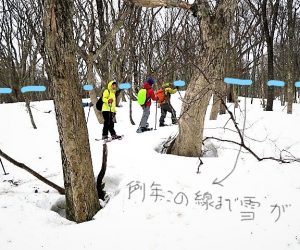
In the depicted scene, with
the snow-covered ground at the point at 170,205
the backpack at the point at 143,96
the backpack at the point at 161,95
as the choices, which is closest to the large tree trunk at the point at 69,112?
the snow-covered ground at the point at 170,205

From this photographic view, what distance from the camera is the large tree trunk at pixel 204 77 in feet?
15.5

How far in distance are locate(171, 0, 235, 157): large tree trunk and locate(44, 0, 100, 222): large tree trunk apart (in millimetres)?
1948

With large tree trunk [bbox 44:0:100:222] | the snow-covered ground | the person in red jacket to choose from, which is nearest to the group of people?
the person in red jacket

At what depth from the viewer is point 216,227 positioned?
325cm

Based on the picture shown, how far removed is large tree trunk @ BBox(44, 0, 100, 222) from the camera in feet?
10.5

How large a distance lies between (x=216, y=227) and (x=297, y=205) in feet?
3.76

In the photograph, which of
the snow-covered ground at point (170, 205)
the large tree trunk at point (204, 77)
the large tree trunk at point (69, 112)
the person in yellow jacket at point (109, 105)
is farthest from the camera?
the person in yellow jacket at point (109, 105)

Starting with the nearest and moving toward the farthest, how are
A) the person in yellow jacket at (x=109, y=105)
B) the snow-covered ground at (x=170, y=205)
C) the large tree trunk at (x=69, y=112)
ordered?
the snow-covered ground at (x=170, y=205) < the large tree trunk at (x=69, y=112) < the person in yellow jacket at (x=109, y=105)

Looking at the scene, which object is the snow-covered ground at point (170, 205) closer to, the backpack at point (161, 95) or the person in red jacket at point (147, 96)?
the person in red jacket at point (147, 96)

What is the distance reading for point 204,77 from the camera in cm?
461

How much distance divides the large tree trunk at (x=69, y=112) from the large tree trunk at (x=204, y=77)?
1.95m

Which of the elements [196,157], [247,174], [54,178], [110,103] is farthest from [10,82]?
[247,174]

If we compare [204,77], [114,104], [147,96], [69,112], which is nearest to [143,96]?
[147,96]

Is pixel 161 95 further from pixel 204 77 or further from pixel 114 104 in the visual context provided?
pixel 204 77
